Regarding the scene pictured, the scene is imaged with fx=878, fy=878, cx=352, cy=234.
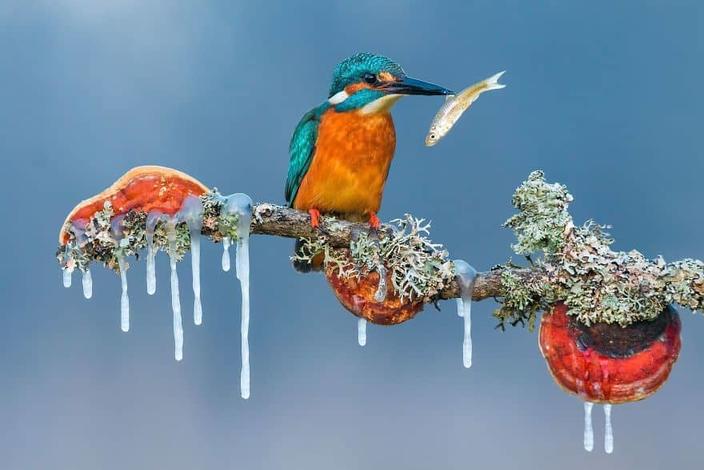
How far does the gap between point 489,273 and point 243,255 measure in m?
0.94

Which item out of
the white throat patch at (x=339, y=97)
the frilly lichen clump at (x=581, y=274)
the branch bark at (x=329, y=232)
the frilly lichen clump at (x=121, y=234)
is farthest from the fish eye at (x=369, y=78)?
the frilly lichen clump at (x=121, y=234)

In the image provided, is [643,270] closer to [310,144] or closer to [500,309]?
[500,309]

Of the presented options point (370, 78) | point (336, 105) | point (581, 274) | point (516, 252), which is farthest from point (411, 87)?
point (581, 274)

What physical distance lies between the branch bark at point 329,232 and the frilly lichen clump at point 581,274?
36mm

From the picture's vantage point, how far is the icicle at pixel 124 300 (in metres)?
3.19

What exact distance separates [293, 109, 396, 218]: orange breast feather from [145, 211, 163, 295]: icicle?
3.00 ft

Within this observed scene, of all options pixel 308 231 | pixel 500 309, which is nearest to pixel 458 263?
pixel 500 309

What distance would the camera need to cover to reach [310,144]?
408 centimetres

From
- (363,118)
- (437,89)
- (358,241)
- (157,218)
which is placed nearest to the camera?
(157,218)

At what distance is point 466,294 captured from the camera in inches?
132

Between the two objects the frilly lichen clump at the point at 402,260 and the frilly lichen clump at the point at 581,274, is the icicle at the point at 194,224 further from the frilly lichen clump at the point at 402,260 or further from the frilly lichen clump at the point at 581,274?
the frilly lichen clump at the point at 581,274

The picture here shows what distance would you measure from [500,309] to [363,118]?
3.66ft

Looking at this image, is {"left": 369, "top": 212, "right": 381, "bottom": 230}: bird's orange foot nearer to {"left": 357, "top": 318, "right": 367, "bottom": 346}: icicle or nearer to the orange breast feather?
the orange breast feather

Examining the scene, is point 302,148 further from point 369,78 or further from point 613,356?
point 613,356
